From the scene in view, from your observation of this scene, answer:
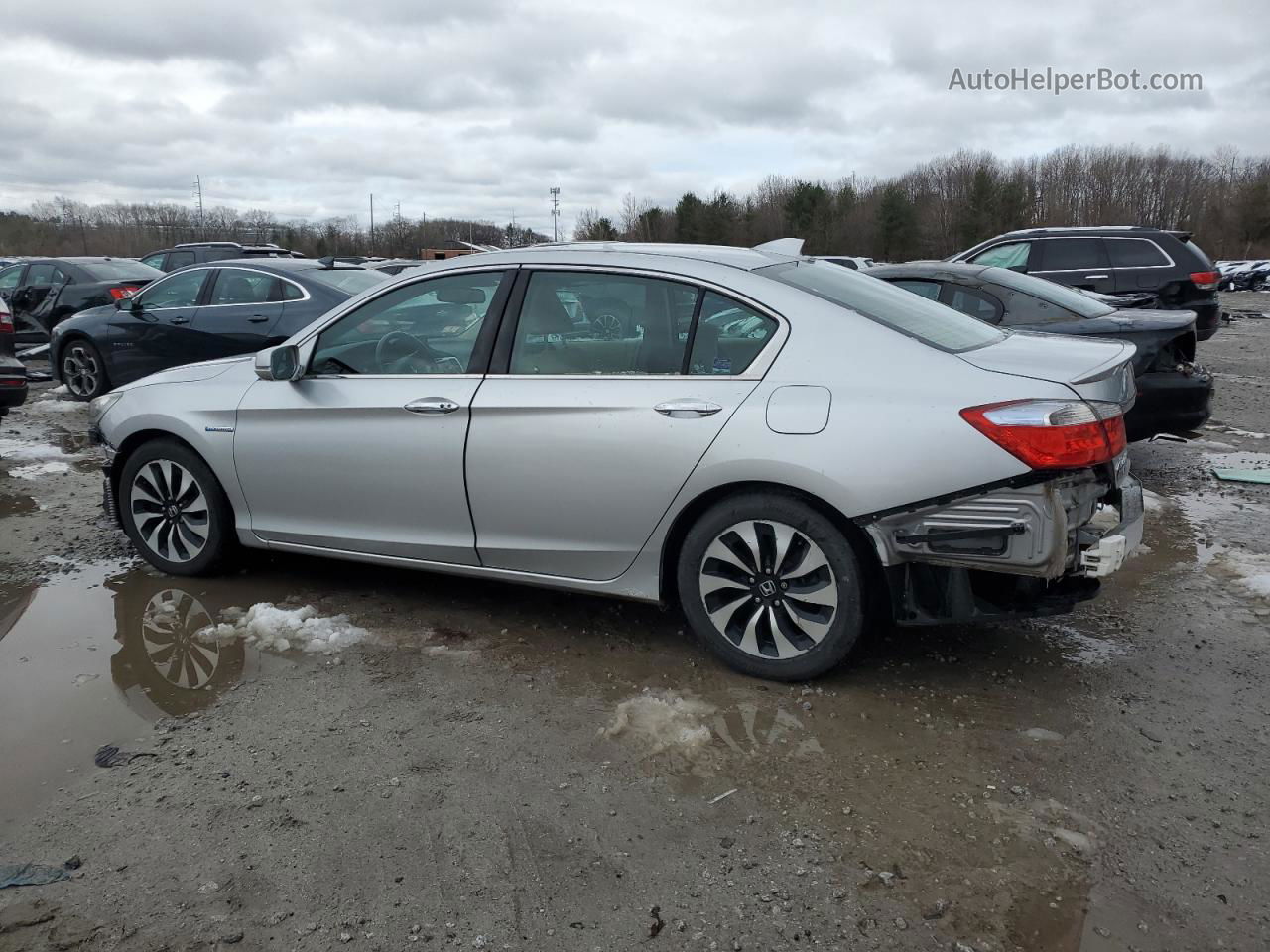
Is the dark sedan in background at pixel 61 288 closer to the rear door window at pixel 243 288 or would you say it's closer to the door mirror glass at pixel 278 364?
the rear door window at pixel 243 288

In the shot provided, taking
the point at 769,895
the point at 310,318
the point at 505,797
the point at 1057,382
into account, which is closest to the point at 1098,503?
the point at 1057,382

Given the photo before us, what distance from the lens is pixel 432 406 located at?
414 cm

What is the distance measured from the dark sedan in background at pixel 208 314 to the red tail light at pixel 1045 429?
24.0 feet

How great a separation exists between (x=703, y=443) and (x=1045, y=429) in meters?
1.16

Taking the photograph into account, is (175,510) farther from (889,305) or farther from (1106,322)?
(1106,322)

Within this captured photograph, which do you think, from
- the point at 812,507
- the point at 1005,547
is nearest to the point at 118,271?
the point at 812,507

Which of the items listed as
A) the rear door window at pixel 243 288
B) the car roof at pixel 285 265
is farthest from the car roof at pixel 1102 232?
the rear door window at pixel 243 288

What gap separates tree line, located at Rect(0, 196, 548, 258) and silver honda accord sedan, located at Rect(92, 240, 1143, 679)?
6497 cm

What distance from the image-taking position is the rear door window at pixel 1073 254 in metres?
12.2

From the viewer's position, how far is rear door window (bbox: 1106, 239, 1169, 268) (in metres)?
12.0

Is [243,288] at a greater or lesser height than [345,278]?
lesser

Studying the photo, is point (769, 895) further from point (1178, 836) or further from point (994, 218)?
point (994, 218)

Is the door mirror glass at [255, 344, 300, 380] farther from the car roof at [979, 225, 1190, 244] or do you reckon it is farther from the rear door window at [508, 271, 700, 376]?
the car roof at [979, 225, 1190, 244]

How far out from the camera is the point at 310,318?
30.3 feet
